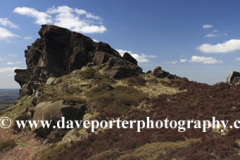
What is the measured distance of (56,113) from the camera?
19.6 metres

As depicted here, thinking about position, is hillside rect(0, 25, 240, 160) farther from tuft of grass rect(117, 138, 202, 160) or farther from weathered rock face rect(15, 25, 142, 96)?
weathered rock face rect(15, 25, 142, 96)

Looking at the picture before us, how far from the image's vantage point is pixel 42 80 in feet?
139

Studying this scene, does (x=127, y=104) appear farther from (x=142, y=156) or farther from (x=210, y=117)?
(x=142, y=156)

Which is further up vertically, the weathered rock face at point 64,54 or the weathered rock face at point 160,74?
the weathered rock face at point 64,54

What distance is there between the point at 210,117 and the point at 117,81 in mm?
22016

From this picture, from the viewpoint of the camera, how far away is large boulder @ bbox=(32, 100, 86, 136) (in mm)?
19375

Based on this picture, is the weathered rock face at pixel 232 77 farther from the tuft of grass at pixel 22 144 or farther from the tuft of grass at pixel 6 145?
the tuft of grass at pixel 6 145

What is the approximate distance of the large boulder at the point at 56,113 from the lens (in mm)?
19375

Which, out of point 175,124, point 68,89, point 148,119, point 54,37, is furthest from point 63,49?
point 175,124

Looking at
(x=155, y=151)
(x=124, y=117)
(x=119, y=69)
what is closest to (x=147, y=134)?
(x=155, y=151)

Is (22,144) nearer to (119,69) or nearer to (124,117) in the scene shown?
(124,117)

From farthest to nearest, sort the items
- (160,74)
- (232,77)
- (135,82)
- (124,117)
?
(160,74), (135,82), (232,77), (124,117)

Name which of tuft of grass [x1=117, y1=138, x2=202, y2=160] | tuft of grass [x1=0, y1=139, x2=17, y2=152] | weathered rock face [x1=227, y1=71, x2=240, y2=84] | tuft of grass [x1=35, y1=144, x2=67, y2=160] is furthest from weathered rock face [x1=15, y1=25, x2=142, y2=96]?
tuft of grass [x1=117, y1=138, x2=202, y2=160]

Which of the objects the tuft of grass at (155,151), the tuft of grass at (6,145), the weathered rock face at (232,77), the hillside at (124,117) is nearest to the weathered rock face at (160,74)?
the hillside at (124,117)
